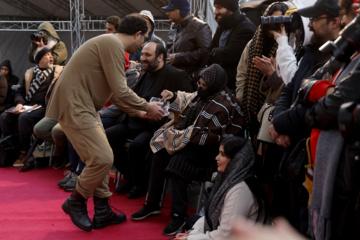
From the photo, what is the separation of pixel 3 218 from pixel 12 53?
23.1 feet

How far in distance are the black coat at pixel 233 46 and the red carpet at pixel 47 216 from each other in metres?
1.38

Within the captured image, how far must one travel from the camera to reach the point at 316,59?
2521 mm

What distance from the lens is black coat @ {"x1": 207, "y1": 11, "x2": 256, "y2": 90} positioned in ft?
13.0

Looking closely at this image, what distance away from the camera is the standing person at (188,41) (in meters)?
4.56

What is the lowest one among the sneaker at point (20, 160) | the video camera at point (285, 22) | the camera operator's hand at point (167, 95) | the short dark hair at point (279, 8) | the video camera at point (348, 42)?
the sneaker at point (20, 160)

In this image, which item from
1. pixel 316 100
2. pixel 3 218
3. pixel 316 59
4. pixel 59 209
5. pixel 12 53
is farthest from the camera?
pixel 12 53

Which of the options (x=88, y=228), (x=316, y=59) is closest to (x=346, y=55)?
(x=316, y=59)

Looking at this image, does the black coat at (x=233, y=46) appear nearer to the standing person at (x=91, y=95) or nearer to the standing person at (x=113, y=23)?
the standing person at (x=91, y=95)

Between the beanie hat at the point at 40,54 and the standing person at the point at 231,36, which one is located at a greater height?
the standing person at the point at 231,36

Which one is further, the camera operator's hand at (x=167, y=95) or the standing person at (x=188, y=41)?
the standing person at (x=188, y=41)

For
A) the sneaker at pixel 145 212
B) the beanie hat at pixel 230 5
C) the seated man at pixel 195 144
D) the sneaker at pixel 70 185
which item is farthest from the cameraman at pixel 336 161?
the sneaker at pixel 70 185

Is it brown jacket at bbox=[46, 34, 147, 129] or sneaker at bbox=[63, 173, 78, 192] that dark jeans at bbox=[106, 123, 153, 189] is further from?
brown jacket at bbox=[46, 34, 147, 129]

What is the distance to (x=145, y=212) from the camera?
12.2 ft

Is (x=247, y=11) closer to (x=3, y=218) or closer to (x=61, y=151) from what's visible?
(x=61, y=151)
